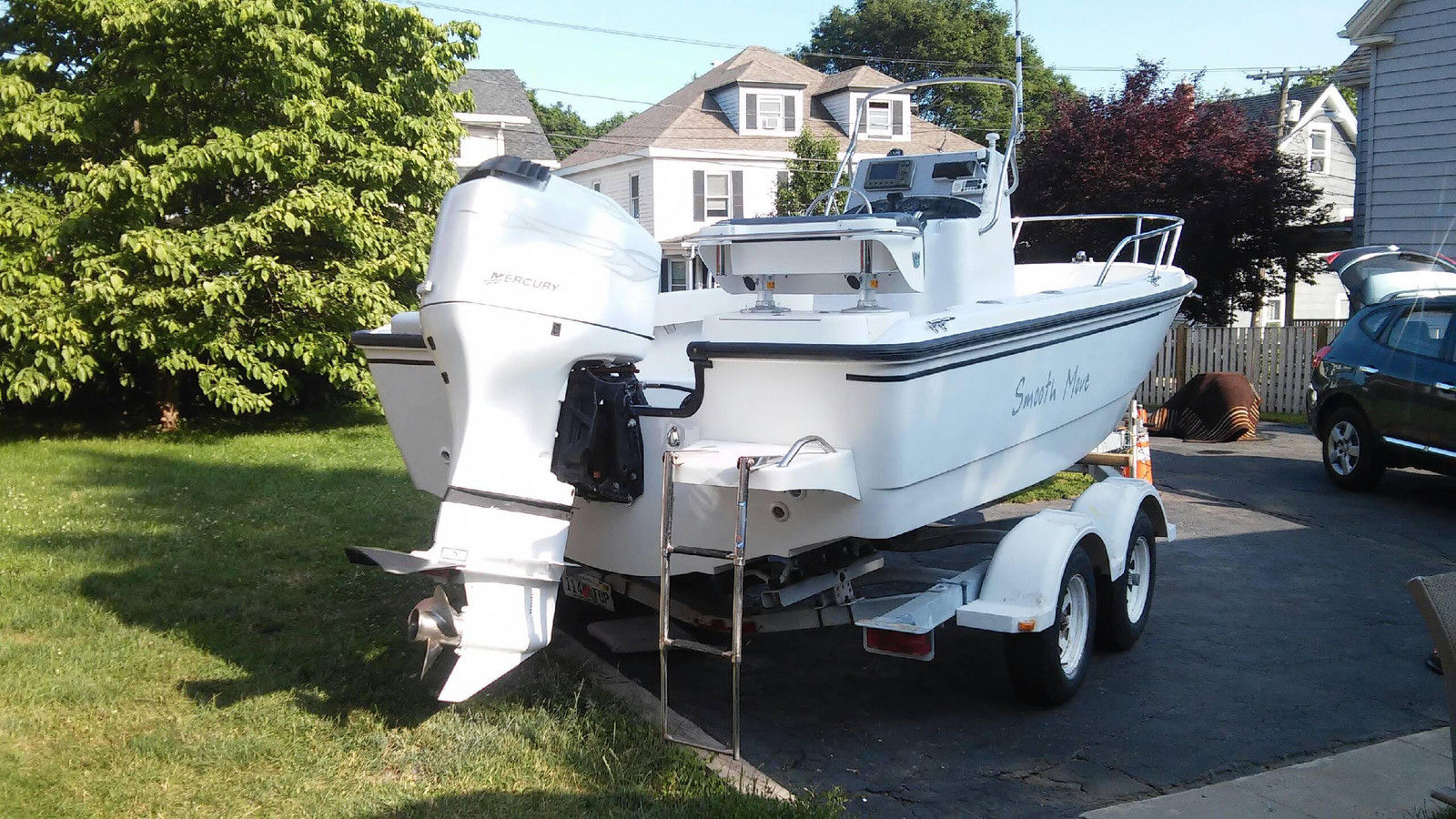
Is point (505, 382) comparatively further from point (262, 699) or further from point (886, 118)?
point (886, 118)

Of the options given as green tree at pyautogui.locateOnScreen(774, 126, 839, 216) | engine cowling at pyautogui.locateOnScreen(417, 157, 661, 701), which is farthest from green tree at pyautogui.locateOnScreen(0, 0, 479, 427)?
green tree at pyautogui.locateOnScreen(774, 126, 839, 216)

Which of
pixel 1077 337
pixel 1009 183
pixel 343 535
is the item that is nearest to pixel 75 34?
pixel 343 535

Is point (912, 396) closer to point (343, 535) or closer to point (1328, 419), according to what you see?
point (343, 535)

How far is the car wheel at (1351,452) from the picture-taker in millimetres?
10453

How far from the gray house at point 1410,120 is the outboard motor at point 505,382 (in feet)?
48.5

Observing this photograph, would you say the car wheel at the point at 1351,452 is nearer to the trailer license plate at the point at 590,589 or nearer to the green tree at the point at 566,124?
the trailer license plate at the point at 590,589

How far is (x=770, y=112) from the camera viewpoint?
3684 cm

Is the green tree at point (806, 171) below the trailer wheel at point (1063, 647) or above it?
above

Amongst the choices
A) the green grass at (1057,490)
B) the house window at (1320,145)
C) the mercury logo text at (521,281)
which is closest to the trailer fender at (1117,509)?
the mercury logo text at (521,281)

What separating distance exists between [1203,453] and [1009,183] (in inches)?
271

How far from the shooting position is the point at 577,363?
487cm

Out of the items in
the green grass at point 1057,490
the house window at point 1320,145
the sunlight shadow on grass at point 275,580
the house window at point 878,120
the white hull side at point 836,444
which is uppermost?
the house window at point 878,120

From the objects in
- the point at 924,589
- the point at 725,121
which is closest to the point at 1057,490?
the point at 924,589

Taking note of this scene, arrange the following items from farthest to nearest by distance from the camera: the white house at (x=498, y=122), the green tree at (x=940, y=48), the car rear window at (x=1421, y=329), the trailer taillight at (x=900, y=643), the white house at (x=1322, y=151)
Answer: the green tree at (x=940, y=48), the white house at (x=1322, y=151), the white house at (x=498, y=122), the car rear window at (x=1421, y=329), the trailer taillight at (x=900, y=643)
